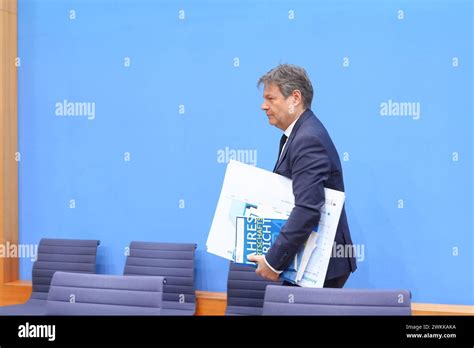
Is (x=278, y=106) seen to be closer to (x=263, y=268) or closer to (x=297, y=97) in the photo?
(x=297, y=97)

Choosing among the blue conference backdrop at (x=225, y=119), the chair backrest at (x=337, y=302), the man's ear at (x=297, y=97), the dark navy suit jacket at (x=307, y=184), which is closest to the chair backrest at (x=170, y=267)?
the blue conference backdrop at (x=225, y=119)

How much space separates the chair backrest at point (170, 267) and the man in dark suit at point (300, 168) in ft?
5.13

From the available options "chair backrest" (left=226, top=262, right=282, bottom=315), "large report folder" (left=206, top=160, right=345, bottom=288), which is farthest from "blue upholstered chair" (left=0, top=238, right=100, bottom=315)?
"large report folder" (left=206, top=160, right=345, bottom=288)

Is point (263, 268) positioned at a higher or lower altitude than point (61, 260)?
higher

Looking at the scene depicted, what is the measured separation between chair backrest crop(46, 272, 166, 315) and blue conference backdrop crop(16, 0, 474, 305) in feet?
6.96

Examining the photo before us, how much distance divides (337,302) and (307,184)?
0.58m

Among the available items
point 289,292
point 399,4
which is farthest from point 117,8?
point 289,292

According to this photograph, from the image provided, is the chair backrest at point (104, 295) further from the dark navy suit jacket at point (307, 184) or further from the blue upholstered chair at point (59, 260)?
the blue upholstered chair at point (59, 260)

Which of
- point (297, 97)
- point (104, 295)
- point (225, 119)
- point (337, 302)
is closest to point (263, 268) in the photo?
point (337, 302)

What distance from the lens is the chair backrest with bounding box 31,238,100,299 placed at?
3855 mm

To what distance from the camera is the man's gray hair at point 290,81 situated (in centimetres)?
229

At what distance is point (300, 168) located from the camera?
2.12 metres

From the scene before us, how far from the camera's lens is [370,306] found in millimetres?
1575

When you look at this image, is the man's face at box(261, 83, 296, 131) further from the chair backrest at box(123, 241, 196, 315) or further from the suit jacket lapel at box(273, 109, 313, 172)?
the chair backrest at box(123, 241, 196, 315)
